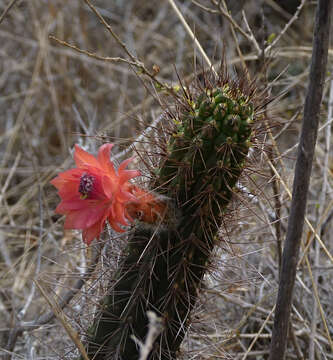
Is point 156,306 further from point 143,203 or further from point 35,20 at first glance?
point 35,20

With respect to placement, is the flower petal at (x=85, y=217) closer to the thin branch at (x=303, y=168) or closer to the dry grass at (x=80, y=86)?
the thin branch at (x=303, y=168)

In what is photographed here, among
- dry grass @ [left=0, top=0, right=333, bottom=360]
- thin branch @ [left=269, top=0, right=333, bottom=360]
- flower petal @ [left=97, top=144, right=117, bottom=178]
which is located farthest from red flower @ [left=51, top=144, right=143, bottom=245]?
dry grass @ [left=0, top=0, right=333, bottom=360]

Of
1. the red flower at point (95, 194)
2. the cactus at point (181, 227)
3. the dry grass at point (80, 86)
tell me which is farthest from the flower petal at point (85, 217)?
the dry grass at point (80, 86)

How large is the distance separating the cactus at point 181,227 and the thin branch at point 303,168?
0.59 feet

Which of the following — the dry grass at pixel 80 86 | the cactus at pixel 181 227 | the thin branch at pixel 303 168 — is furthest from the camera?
the dry grass at pixel 80 86

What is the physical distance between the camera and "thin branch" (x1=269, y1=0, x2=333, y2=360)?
1.19 m

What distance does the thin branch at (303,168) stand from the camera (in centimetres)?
119

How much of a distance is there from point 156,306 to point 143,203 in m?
0.28

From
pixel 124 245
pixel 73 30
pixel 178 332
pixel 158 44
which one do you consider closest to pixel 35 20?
pixel 73 30

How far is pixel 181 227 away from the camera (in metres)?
1.43

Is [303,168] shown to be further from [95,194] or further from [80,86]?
[80,86]

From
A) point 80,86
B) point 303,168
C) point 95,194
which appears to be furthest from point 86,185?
point 80,86

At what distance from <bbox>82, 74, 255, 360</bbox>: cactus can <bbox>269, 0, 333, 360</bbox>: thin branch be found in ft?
0.59

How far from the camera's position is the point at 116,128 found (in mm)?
3434
